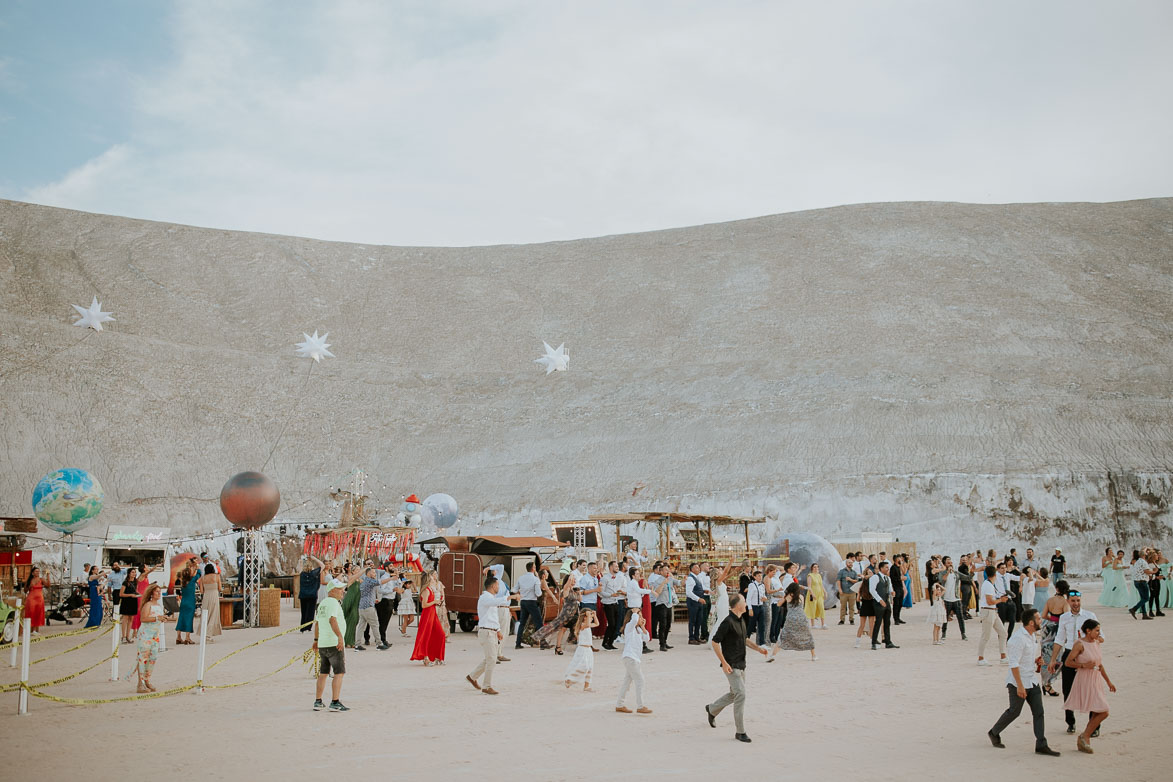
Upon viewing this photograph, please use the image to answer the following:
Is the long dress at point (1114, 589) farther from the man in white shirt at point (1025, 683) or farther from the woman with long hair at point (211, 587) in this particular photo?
the woman with long hair at point (211, 587)

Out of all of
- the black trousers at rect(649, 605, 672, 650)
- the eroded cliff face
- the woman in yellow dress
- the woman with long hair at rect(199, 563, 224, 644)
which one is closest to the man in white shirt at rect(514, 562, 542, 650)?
the black trousers at rect(649, 605, 672, 650)

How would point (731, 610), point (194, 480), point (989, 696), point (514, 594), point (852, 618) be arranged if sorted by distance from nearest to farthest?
point (731, 610)
point (989, 696)
point (514, 594)
point (852, 618)
point (194, 480)

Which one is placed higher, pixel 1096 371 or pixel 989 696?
pixel 1096 371

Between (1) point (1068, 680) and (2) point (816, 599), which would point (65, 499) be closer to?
(2) point (816, 599)

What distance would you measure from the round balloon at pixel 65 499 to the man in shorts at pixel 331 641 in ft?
50.6

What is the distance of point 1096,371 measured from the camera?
4869cm

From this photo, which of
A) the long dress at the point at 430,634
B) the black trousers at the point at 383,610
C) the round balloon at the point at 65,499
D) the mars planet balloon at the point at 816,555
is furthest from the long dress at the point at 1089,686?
the round balloon at the point at 65,499

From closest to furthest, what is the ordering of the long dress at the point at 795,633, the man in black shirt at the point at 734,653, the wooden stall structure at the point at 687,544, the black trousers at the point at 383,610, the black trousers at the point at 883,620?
1. the man in black shirt at the point at 734,653
2. the long dress at the point at 795,633
3. the black trousers at the point at 883,620
4. the black trousers at the point at 383,610
5. the wooden stall structure at the point at 687,544

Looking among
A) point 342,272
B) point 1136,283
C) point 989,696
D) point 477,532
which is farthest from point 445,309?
point 989,696

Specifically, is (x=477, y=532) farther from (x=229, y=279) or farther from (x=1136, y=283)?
(x=1136, y=283)

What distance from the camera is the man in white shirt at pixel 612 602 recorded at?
647 inches

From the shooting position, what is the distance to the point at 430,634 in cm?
1470

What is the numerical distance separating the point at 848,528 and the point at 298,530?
24106 millimetres

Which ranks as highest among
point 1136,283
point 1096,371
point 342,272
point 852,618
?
point 342,272
